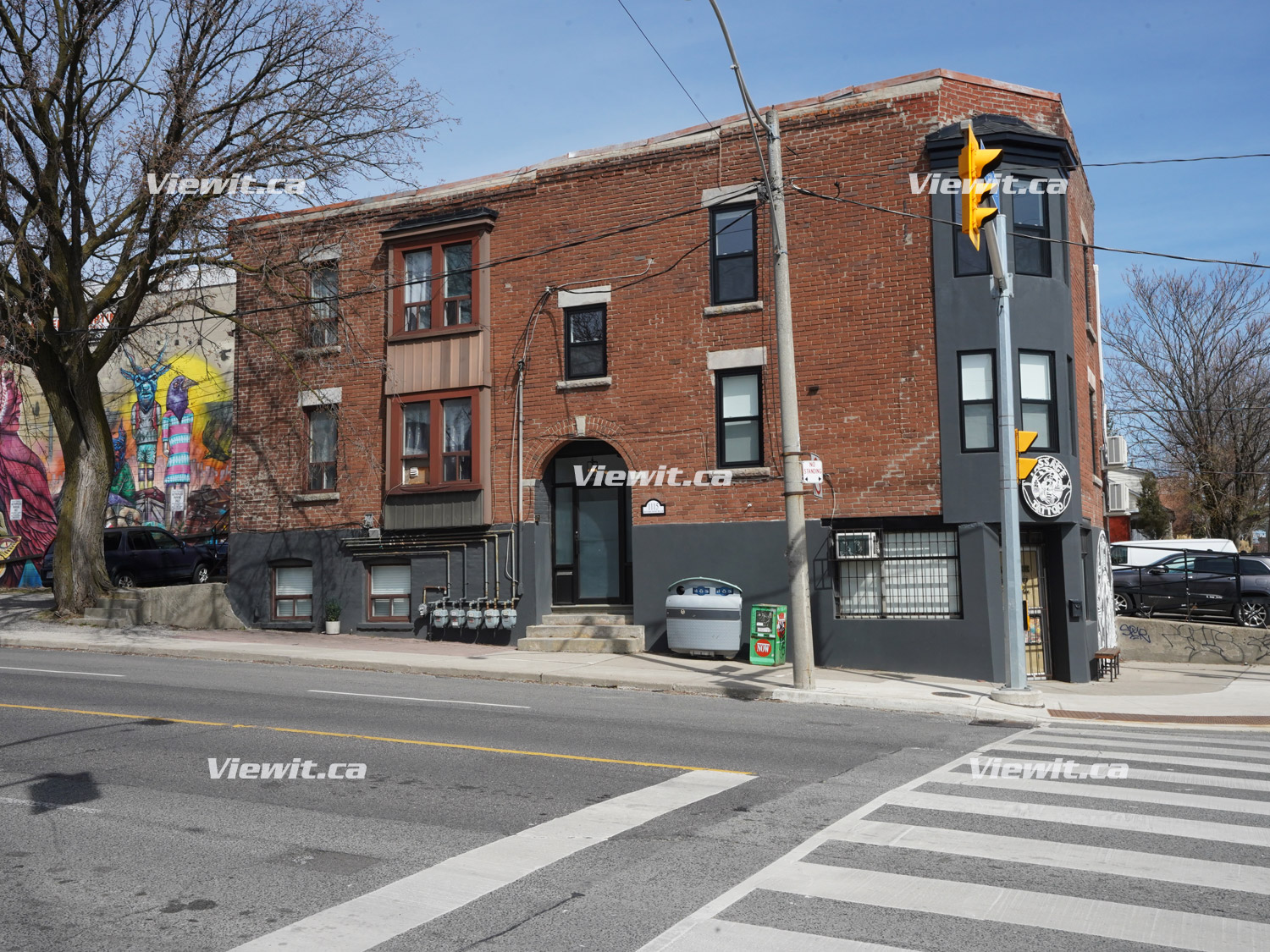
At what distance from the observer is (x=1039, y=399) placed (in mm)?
18297

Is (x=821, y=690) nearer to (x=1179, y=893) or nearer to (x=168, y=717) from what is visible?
(x=168, y=717)

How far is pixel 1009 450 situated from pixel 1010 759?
5821mm

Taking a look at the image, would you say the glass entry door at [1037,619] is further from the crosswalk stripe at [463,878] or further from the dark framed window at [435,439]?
the crosswalk stripe at [463,878]

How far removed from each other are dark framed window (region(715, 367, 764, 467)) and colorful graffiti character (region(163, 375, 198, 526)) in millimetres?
20093

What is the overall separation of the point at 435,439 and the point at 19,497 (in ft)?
74.0

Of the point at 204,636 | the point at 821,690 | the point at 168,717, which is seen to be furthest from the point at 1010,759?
the point at 204,636

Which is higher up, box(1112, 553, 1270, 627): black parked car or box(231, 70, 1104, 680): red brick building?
box(231, 70, 1104, 680): red brick building

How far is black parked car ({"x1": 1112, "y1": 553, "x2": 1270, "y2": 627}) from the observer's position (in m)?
24.6

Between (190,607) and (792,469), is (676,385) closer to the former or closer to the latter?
(792,469)

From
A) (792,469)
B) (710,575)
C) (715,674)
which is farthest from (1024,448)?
(710,575)

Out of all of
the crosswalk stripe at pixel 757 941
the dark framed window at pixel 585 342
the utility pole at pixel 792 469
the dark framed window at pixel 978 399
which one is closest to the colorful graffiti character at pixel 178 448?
the dark framed window at pixel 585 342

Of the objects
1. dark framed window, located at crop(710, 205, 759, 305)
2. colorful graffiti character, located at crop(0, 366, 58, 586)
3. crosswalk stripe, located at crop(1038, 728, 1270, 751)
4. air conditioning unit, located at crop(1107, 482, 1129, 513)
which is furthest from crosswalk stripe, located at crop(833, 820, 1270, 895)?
colorful graffiti character, located at crop(0, 366, 58, 586)

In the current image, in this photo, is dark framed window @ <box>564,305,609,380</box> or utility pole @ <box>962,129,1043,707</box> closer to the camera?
utility pole @ <box>962,129,1043,707</box>

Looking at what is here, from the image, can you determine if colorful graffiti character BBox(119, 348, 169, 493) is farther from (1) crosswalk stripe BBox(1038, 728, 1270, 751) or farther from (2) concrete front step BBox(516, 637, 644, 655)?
(1) crosswalk stripe BBox(1038, 728, 1270, 751)
